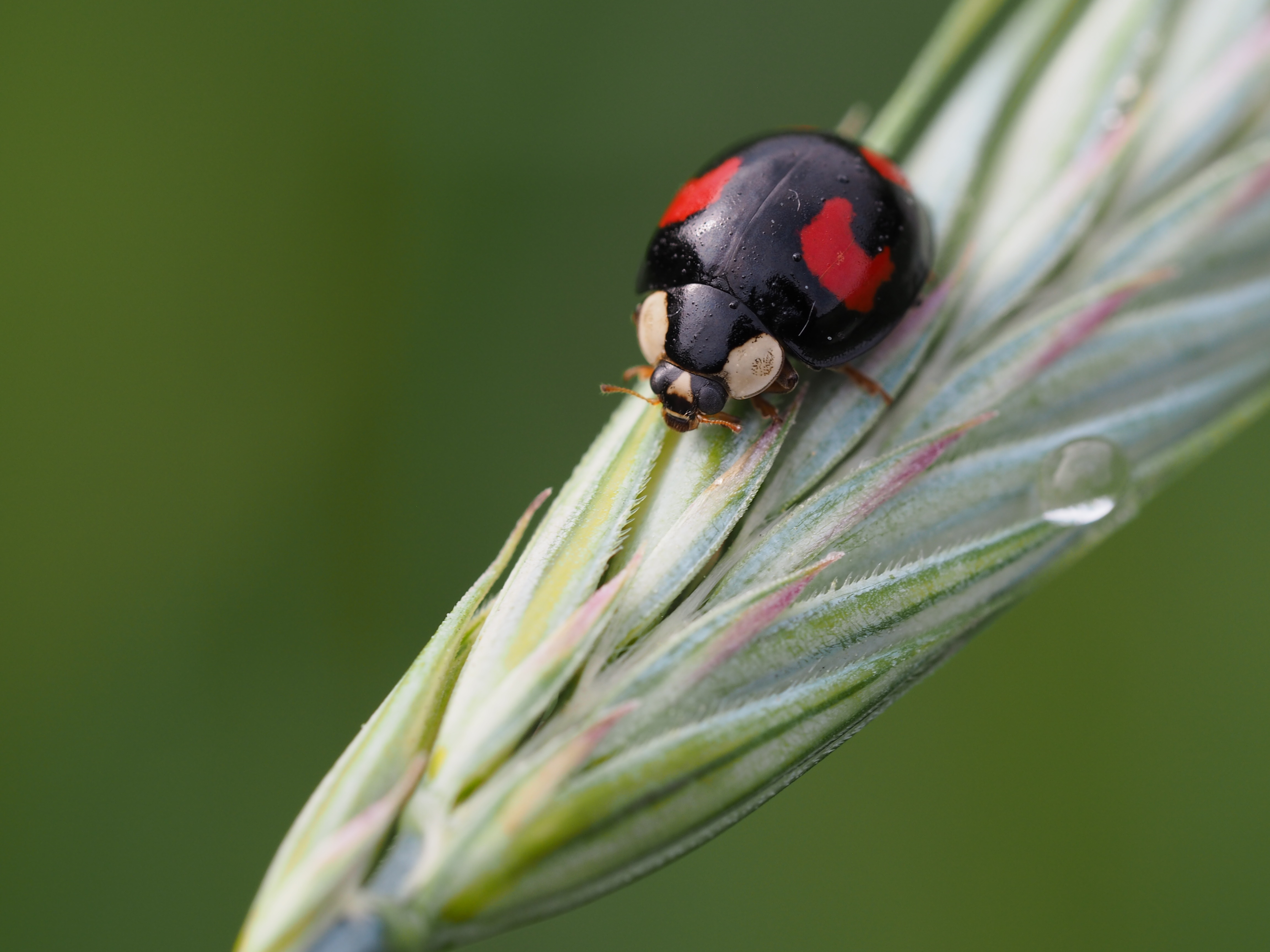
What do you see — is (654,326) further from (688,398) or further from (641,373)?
(688,398)

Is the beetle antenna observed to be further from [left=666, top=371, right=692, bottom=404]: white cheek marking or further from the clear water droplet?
the clear water droplet

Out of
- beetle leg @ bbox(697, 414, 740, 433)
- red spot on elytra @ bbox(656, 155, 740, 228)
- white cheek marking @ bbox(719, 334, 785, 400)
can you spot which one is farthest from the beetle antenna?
red spot on elytra @ bbox(656, 155, 740, 228)

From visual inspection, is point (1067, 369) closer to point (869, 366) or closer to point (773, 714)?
point (869, 366)

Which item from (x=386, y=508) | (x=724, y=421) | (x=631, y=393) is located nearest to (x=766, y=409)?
(x=724, y=421)

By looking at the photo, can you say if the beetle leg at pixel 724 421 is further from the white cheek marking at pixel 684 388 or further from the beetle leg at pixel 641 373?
the beetle leg at pixel 641 373

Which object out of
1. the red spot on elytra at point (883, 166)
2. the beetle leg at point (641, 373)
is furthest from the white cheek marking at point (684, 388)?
the red spot on elytra at point (883, 166)
